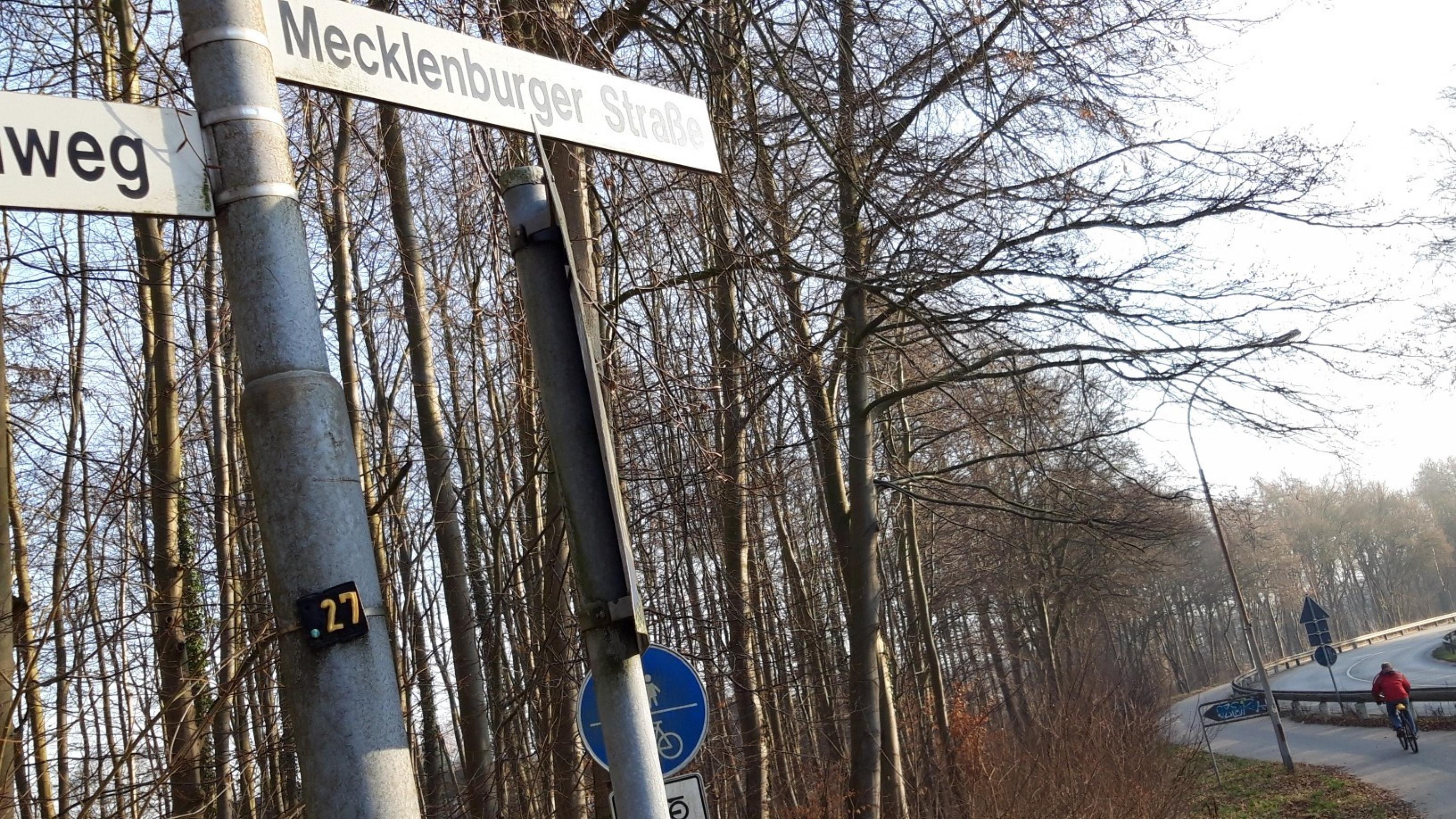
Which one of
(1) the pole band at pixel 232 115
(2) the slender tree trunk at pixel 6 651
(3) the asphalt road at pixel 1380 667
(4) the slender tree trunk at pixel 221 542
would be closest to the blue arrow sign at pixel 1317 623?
(3) the asphalt road at pixel 1380 667

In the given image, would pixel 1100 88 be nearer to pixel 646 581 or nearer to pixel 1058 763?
pixel 646 581

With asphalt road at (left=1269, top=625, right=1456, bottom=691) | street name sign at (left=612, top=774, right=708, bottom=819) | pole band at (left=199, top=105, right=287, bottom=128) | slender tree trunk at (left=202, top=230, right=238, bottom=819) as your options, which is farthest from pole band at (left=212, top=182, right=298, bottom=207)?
asphalt road at (left=1269, top=625, right=1456, bottom=691)

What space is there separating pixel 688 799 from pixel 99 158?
3285 millimetres

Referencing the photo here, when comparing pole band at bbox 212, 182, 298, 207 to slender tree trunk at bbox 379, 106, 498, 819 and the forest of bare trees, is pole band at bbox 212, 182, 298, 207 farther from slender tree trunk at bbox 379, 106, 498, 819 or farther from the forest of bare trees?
slender tree trunk at bbox 379, 106, 498, 819

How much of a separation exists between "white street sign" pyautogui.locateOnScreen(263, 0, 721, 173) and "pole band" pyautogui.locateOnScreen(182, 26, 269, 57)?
0.08 m

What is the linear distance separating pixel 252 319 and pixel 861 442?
1043cm

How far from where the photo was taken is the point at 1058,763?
426 inches

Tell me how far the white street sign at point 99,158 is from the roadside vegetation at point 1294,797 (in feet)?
47.1

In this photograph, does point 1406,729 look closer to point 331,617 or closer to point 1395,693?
point 1395,693

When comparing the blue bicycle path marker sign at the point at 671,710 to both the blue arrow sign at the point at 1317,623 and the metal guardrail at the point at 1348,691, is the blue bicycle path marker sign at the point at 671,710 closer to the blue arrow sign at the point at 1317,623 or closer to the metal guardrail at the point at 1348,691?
the metal guardrail at the point at 1348,691

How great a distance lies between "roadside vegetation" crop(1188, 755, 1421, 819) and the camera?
15.6 m

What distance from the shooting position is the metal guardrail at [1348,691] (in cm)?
2327

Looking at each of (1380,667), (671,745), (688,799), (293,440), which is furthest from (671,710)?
(1380,667)

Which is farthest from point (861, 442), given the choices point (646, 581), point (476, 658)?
point (476, 658)
